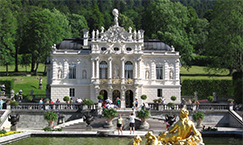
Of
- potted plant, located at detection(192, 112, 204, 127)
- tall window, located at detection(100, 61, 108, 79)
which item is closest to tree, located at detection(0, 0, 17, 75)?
tall window, located at detection(100, 61, 108, 79)

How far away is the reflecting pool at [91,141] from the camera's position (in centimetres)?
2323

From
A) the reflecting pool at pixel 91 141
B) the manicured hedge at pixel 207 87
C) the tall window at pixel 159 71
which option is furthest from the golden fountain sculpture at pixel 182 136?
the manicured hedge at pixel 207 87

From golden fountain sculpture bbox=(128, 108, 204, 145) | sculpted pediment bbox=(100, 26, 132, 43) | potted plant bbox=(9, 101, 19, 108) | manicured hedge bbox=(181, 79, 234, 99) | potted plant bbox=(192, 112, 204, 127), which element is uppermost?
sculpted pediment bbox=(100, 26, 132, 43)

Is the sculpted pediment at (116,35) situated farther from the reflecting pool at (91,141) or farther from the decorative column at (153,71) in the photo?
the reflecting pool at (91,141)

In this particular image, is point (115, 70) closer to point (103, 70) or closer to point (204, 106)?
point (103, 70)

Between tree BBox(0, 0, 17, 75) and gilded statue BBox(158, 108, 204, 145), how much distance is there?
2093 inches

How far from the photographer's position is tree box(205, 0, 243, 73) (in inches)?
2047

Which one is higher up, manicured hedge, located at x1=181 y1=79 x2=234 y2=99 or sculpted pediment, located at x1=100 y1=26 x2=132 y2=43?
sculpted pediment, located at x1=100 y1=26 x2=132 y2=43

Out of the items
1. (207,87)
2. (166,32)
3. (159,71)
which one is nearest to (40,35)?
(166,32)

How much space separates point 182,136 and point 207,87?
41.9m

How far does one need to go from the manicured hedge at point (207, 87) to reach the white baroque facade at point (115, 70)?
9905mm

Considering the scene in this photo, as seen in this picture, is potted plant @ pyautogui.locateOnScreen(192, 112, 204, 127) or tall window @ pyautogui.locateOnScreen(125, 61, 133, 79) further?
tall window @ pyautogui.locateOnScreen(125, 61, 133, 79)

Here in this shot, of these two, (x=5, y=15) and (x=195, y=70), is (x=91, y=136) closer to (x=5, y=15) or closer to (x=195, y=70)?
(x=5, y=15)

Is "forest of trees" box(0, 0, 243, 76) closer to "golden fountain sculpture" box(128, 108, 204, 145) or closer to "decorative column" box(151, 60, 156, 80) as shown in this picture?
"decorative column" box(151, 60, 156, 80)
